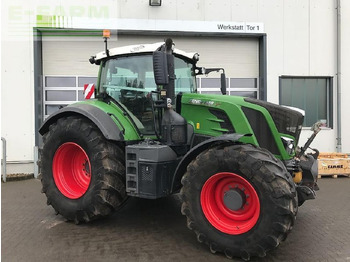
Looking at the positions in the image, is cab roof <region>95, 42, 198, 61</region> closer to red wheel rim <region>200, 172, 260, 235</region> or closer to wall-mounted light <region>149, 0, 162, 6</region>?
red wheel rim <region>200, 172, 260, 235</region>

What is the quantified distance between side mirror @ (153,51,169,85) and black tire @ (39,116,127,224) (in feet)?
3.68

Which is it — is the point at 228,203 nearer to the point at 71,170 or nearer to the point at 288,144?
the point at 288,144

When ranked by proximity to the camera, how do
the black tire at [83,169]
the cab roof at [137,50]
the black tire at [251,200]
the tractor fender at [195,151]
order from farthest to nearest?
the cab roof at [137,50] → the black tire at [83,169] → the tractor fender at [195,151] → the black tire at [251,200]

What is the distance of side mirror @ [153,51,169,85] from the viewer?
3.71 meters

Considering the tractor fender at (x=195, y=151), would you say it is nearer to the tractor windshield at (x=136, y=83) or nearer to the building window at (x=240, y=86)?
the tractor windshield at (x=136, y=83)

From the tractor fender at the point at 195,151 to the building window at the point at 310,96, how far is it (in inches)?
239

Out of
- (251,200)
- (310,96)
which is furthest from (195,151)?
(310,96)

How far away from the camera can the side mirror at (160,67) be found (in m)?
3.71

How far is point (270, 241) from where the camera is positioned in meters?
3.16

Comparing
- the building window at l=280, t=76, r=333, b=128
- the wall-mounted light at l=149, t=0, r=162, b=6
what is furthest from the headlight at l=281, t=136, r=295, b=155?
the wall-mounted light at l=149, t=0, r=162, b=6

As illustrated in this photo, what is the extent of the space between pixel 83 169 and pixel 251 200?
2487 mm

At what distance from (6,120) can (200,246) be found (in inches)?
252

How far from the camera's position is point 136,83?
4.50 m

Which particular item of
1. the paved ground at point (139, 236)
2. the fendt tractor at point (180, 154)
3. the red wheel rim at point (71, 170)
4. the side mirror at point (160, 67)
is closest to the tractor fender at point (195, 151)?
the fendt tractor at point (180, 154)
